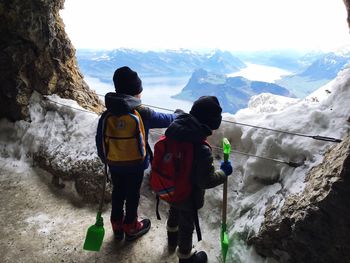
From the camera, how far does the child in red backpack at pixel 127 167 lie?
4148 millimetres

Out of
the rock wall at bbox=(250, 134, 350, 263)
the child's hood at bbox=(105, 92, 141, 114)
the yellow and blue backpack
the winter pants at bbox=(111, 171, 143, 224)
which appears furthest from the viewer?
the winter pants at bbox=(111, 171, 143, 224)

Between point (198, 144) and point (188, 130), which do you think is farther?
point (198, 144)

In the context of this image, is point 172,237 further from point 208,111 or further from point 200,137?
point 208,111

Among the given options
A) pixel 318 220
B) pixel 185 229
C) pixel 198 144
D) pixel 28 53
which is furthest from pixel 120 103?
pixel 28 53

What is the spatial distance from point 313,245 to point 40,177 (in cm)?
496

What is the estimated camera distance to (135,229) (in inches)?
194

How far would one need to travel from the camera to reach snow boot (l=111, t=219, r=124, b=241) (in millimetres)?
4871

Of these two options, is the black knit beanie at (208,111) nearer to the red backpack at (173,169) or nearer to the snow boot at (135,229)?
the red backpack at (173,169)

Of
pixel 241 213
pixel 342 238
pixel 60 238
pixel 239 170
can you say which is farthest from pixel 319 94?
pixel 60 238

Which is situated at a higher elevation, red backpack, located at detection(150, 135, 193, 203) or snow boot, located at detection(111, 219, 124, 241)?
red backpack, located at detection(150, 135, 193, 203)

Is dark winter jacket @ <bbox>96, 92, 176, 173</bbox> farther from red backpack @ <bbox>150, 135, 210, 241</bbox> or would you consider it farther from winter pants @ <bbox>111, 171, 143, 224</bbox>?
red backpack @ <bbox>150, 135, 210, 241</bbox>

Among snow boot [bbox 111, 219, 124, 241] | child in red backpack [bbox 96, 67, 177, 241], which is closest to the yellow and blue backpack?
child in red backpack [bbox 96, 67, 177, 241]

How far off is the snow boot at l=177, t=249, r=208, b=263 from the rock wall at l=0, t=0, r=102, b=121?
15.5 ft

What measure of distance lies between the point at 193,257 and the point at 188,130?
6.19ft
